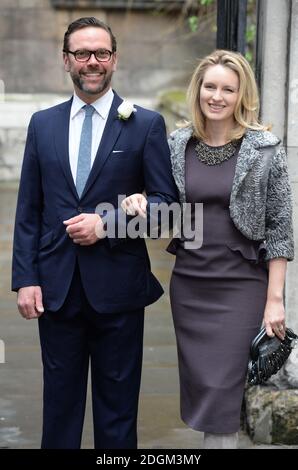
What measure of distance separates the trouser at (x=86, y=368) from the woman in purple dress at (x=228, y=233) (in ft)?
0.92

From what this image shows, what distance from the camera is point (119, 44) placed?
52.6ft

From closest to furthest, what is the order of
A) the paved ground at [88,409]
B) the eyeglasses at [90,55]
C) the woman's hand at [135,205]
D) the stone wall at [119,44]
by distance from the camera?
the woman's hand at [135,205] < the eyeglasses at [90,55] < the paved ground at [88,409] < the stone wall at [119,44]

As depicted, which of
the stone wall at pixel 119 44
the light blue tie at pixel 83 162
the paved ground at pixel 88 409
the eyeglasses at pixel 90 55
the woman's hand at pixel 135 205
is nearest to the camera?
the woman's hand at pixel 135 205

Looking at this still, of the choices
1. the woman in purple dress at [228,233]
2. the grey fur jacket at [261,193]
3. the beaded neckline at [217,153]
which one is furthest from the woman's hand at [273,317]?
the beaded neckline at [217,153]

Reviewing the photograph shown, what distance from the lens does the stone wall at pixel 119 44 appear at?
15.9m

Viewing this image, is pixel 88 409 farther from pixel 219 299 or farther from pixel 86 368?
pixel 219 299

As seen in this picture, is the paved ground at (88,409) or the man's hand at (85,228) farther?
the paved ground at (88,409)

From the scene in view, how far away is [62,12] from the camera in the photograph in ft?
52.3

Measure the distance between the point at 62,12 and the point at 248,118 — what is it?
A: 12.0m

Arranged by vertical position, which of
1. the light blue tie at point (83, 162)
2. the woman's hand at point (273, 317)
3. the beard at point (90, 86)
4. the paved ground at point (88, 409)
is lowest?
the paved ground at point (88, 409)

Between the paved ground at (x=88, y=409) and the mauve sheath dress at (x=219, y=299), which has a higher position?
the mauve sheath dress at (x=219, y=299)

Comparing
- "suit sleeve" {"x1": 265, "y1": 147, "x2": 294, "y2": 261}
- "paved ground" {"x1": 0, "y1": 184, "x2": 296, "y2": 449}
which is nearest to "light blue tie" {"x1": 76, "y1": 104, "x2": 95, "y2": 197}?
"suit sleeve" {"x1": 265, "y1": 147, "x2": 294, "y2": 261}

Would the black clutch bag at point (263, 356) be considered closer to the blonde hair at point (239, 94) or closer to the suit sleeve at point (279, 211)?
the suit sleeve at point (279, 211)

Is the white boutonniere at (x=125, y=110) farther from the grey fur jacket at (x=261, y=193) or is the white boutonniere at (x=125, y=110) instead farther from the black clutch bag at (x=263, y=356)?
the black clutch bag at (x=263, y=356)
